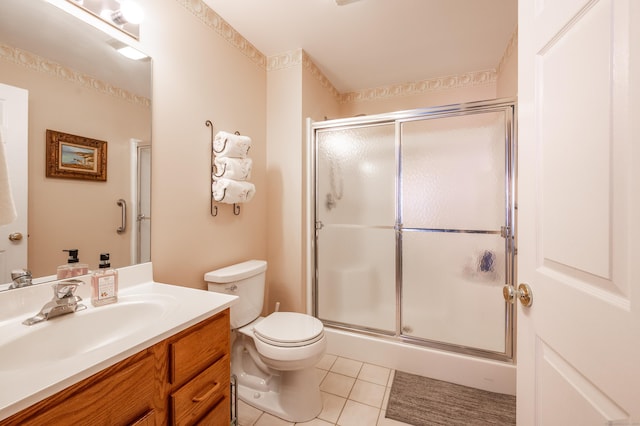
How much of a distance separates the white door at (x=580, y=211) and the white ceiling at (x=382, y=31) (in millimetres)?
1210

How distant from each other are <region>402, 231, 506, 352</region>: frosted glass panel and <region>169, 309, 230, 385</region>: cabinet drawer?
1.40m

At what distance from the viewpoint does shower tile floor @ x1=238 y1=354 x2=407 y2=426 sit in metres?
1.42

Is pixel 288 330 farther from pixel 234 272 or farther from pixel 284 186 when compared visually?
pixel 284 186

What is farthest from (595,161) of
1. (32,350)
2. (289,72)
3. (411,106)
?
(411,106)

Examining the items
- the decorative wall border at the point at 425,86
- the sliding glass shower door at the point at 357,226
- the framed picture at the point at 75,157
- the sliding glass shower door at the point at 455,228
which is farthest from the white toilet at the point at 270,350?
the decorative wall border at the point at 425,86

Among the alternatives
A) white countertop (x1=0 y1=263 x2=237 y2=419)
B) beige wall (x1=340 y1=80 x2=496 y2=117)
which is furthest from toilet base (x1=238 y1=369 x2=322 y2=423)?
beige wall (x1=340 y1=80 x2=496 y2=117)

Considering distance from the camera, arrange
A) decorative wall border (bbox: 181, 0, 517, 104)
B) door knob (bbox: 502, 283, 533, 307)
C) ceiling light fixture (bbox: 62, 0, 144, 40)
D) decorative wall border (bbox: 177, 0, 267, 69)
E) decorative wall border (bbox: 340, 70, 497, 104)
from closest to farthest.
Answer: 1. door knob (bbox: 502, 283, 533, 307)
2. ceiling light fixture (bbox: 62, 0, 144, 40)
3. decorative wall border (bbox: 177, 0, 267, 69)
4. decorative wall border (bbox: 181, 0, 517, 104)
5. decorative wall border (bbox: 340, 70, 497, 104)

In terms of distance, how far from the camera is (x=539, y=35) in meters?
0.69

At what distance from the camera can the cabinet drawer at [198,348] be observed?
2.64 feet

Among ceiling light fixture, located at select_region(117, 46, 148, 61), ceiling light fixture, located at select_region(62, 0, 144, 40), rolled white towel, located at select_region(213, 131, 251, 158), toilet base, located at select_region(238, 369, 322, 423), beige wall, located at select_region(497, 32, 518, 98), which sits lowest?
toilet base, located at select_region(238, 369, 322, 423)

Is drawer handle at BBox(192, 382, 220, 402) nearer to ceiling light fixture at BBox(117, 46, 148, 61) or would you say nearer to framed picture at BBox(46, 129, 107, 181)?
framed picture at BBox(46, 129, 107, 181)

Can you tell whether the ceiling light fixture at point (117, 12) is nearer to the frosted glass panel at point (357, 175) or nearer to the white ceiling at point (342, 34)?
the white ceiling at point (342, 34)

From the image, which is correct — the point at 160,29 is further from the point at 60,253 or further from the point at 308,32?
the point at 60,253

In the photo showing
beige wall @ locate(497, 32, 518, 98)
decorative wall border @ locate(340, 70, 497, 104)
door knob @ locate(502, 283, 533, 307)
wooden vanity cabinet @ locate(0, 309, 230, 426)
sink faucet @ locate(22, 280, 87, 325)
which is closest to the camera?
wooden vanity cabinet @ locate(0, 309, 230, 426)
